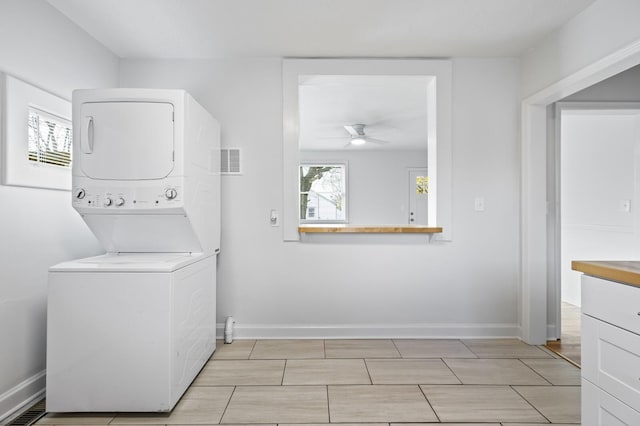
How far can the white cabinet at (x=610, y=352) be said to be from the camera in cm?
137

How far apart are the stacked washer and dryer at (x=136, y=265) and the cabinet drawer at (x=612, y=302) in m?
1.90

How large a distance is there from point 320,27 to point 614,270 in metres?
2.22

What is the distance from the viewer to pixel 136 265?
6.94 ft

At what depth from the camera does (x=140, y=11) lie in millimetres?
2514

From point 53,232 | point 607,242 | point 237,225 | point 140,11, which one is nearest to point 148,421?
point 53,232

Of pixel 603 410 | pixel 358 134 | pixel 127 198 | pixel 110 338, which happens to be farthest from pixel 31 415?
pixel 358 134

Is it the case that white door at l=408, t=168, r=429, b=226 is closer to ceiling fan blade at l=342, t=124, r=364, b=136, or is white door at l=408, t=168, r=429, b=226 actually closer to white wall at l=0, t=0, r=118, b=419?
ceiling fan blade at l=342, t=124, r=364, b=136

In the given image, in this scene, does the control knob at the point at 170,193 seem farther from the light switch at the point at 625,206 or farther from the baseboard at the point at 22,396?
the light switch at the point at 625,206

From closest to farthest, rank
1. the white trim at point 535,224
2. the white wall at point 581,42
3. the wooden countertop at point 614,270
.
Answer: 1. the wooden countertop at point 614,270
2. the white wall at point 581,42
3. the white trim at point 535,224

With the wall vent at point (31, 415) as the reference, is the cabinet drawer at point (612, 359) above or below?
above

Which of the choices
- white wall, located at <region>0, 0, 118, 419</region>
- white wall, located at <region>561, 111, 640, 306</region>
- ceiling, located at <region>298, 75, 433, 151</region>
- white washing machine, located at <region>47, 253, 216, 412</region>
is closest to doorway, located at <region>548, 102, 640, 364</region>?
white wall, located at <region>561, 111, 640, 306</region>

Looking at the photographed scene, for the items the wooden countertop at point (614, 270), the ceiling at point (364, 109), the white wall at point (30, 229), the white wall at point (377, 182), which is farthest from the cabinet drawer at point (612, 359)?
the white wall at point (377, 182)

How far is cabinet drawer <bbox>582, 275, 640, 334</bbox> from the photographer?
1.37 metres

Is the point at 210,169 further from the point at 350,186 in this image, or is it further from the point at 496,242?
the point at 350,186
